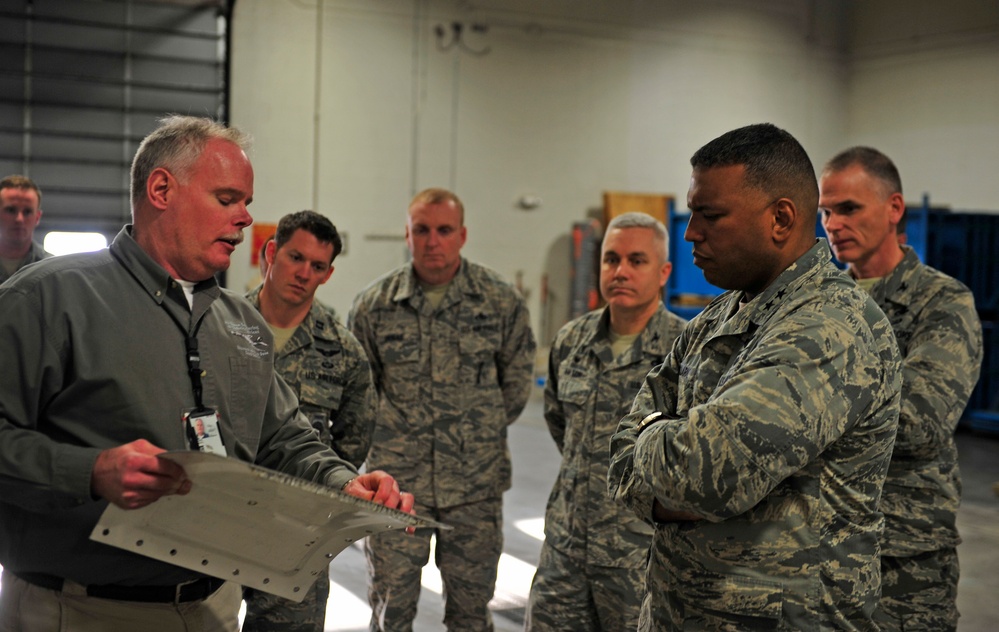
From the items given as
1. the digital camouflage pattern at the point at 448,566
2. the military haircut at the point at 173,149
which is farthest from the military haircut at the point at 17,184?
the military haircut at the point at 173,149

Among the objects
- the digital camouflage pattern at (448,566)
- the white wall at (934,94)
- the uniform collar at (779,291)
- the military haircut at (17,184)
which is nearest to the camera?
the uniform collar at (779,291)

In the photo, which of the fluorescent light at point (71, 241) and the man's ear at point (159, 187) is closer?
the man's ear at point (159, 187)

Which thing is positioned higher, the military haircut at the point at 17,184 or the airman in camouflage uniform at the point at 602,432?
the military haircut at the point at 17,184

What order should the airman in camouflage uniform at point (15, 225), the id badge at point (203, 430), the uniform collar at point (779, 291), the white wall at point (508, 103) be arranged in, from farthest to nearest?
the white wall at point (508, 103) → the airman in camouflage uniform at point (15, 225) → the id badge at point (203, 430) → the uniform collar at point (779, 291)

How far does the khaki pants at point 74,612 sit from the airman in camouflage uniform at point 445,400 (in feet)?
6.03

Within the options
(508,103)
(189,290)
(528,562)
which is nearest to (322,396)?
(189,290)

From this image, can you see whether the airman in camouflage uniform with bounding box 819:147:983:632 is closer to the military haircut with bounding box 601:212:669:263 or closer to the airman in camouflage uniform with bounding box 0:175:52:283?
the military haircut with bounding box 601:212:669:263

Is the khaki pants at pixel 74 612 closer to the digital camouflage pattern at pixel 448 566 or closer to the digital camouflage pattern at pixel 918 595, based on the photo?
the digital camouflage pattern at pixel 448 566

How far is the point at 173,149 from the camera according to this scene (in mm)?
2059

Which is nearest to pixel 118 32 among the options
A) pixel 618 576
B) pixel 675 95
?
pixel 675 95

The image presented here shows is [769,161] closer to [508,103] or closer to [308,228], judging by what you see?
[308,228]

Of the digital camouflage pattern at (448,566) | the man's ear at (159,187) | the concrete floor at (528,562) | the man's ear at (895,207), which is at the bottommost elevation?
the concrete floor at (528,562)

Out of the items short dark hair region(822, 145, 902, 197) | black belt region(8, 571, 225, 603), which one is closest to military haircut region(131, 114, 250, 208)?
black belt region(8, 571, 225, 603)

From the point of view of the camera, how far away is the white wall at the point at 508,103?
34.7ft
